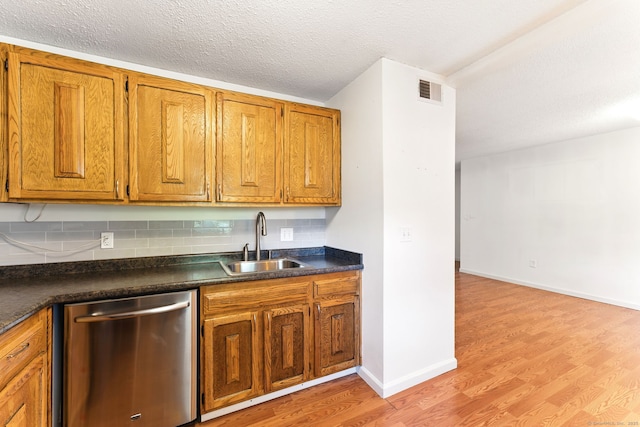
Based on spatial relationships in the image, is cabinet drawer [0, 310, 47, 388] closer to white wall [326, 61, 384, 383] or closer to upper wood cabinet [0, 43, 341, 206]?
upper wood cabinet [0, 43, 341, 206]

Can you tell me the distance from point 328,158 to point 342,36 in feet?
3.01

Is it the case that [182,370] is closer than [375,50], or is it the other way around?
[182,370]

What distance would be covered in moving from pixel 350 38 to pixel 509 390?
268 centimetres

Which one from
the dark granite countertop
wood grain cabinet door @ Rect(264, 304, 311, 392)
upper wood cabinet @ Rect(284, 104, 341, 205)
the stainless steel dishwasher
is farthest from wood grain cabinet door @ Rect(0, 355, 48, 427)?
upper wood cabinet @ Rect(284, 104, 341, 205)

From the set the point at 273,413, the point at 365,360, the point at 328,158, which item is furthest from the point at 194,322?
the point at 328,158

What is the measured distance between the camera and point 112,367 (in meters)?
1.46

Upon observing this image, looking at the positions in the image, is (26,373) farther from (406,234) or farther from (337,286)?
(406,234)

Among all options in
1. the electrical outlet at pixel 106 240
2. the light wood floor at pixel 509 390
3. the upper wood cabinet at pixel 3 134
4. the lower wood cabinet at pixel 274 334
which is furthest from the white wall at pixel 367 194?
the upper wood cabinet at pixel 3 134

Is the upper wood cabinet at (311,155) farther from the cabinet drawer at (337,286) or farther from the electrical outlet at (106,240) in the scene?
the electrical outlet at (106,240)

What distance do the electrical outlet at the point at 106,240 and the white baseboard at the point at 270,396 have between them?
1.31m

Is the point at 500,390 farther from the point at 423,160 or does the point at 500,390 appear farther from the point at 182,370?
the point at 182,370

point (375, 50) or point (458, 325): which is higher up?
point (375, 50)

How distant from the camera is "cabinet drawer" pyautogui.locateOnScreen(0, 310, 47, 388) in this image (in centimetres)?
102

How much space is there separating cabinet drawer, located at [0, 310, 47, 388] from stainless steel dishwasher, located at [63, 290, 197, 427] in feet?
0.37
